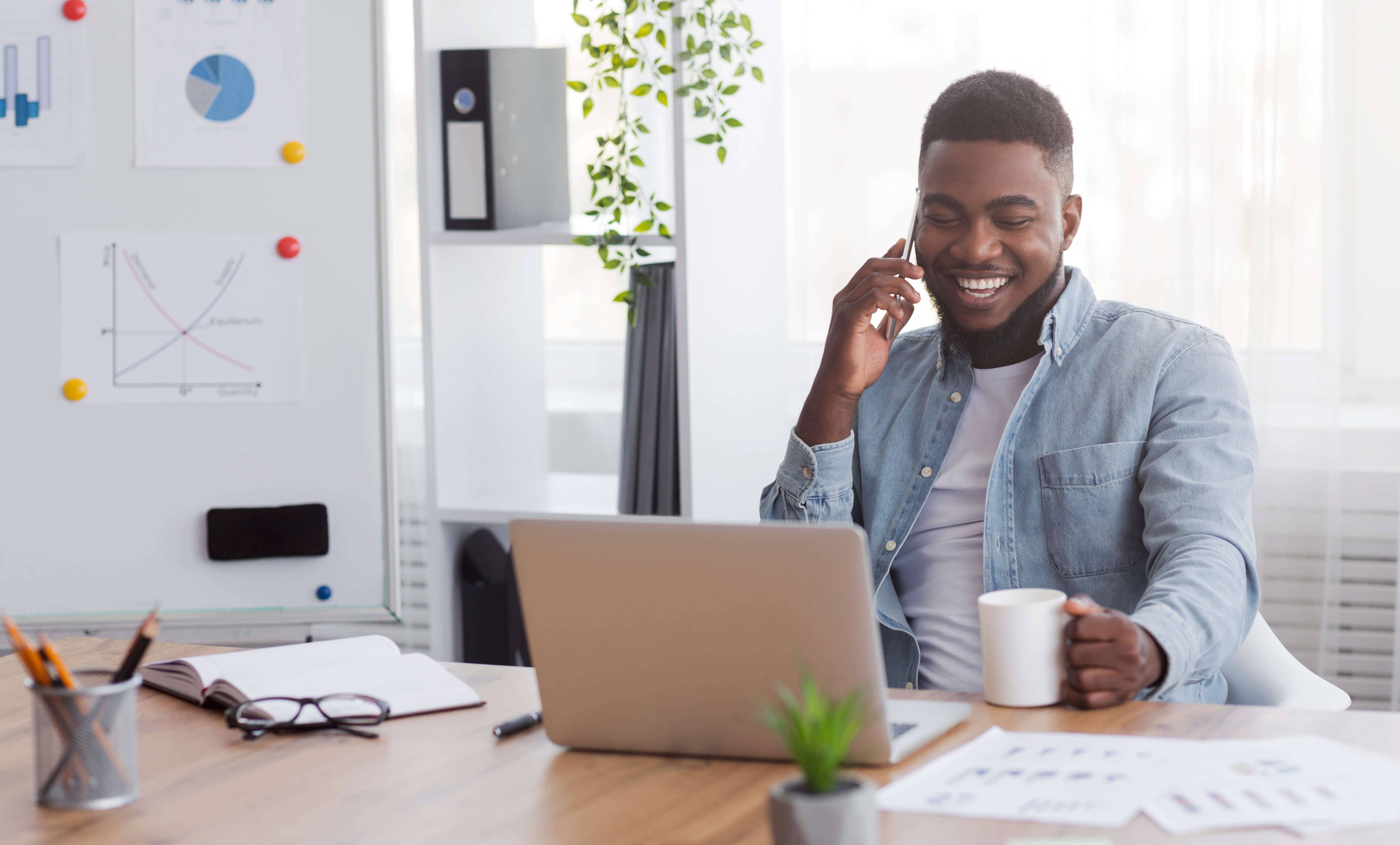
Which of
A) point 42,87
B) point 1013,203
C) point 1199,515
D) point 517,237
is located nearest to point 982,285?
point 1013,203

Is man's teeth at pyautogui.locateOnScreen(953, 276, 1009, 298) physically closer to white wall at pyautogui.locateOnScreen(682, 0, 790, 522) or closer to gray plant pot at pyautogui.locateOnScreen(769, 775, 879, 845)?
white wall at pyautogui.locateOnScreen(682, 0, 790, 522)

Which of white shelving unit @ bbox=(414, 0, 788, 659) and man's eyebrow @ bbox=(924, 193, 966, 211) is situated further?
white shelving unit @ bbox=(414, 0, 788, 659)

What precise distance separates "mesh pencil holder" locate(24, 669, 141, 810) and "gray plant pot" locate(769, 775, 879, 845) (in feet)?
Result: 1.73

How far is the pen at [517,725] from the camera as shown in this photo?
1.17 metres

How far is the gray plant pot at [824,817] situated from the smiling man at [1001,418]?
2.60 ft

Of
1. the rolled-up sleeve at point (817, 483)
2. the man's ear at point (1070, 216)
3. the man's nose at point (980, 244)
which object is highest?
the man's ear at point (1070, 216)

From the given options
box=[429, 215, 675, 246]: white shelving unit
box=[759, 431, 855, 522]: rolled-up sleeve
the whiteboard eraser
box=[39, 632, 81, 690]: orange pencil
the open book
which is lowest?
the open book

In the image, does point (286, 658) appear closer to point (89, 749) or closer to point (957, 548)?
point (89, 749)

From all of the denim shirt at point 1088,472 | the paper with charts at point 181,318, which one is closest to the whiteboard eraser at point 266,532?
the paper with charts at point 181,318

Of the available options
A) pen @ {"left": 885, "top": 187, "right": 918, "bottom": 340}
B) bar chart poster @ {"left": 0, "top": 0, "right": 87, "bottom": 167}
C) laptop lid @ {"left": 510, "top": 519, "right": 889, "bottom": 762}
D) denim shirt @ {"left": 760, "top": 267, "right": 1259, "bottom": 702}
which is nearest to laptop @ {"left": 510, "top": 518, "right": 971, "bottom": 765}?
laptop lid @ {"left": 510, "top": 519, "right": 889, "bottom": 762}

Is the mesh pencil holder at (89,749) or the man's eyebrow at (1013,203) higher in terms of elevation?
the man's eyebrow at (1013,203)

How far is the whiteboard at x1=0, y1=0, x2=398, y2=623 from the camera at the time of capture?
217 centimetres

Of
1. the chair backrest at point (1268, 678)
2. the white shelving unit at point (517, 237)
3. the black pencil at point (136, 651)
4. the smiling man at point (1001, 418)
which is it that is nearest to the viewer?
the black pencil at point (136, 651)

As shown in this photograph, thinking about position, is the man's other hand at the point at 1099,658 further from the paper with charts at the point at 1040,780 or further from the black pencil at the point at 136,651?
the black pencil at the point at 136,651
